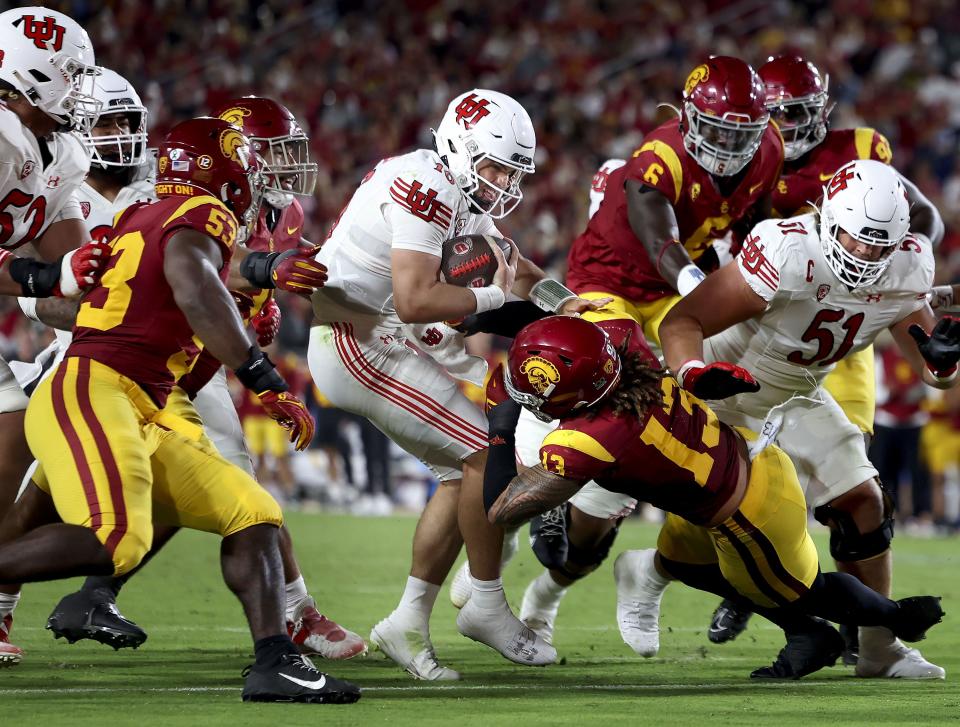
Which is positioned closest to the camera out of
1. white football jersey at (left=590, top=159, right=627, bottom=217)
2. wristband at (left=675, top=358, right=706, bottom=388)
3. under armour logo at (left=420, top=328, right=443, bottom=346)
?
wristband at (left=675, top=358, right=706, bottom=388)

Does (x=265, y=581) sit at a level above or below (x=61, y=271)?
below

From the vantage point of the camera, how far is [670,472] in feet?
14.9

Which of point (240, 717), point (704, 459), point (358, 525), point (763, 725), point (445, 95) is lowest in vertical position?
point (358, 525)

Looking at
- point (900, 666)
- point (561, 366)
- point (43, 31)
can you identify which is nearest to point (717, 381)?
point (561, 366)

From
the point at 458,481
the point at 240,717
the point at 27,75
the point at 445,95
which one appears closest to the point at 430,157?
the point at 458,481

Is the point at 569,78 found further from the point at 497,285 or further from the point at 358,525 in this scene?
the point at 497,285

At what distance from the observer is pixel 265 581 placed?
4.30 meters

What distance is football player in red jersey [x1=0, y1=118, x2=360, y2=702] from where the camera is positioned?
4145 millimetres

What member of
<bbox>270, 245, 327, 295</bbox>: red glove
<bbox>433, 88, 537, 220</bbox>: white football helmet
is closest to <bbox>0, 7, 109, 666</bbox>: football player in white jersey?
<bbox>270, 245, 327, 295</bbox>: red glove

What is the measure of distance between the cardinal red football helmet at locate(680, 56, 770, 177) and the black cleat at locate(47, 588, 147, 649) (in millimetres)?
2851

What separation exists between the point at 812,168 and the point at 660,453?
2.45 metres

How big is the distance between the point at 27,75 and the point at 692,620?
3.77m

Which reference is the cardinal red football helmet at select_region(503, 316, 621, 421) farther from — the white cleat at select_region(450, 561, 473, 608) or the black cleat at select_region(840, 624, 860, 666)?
the black cleat at select_region(840, 624, 860, 666)

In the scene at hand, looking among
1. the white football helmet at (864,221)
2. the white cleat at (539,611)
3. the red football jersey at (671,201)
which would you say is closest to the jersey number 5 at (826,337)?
the white football helmet at (864,221)
